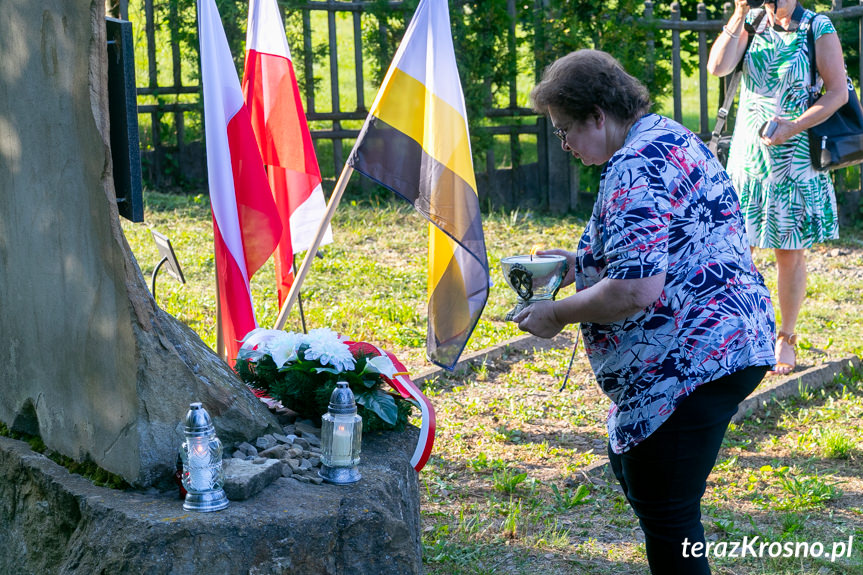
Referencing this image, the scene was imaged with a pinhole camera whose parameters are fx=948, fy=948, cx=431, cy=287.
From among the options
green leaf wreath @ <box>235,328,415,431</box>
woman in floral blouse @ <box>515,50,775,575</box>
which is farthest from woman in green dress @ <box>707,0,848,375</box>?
green leaf wreath @ <box>235,328,415,431</box>

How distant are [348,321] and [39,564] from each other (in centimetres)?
342

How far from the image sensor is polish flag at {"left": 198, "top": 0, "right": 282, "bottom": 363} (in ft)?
11.8

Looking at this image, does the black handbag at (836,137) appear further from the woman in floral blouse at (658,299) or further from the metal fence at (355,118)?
the metal fence at (355,118)

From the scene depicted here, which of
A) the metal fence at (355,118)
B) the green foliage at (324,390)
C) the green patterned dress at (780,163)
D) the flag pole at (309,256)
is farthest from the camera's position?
the metal fence at (355,118)

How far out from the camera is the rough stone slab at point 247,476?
232 cm

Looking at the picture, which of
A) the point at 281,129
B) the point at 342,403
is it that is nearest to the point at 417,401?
the point at 342,403

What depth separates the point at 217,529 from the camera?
2193 mm

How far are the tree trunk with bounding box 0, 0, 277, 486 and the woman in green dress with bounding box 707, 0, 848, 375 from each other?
320 cm

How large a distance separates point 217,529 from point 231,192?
1.70 m

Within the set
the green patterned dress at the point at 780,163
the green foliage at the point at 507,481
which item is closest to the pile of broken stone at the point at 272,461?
the green foliage at the point at 507,481

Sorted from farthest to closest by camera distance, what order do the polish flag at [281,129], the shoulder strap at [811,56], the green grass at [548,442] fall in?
the shoulder strap at [811,56], the polish flag at [281,129], the green grass at [548,442]

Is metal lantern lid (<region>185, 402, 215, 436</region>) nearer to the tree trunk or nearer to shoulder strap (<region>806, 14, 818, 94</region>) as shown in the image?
the tree trunk

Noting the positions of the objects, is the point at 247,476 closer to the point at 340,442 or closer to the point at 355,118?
the point at 340,442

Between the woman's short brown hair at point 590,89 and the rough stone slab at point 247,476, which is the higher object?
the woman's short brown hair at point 590,89
